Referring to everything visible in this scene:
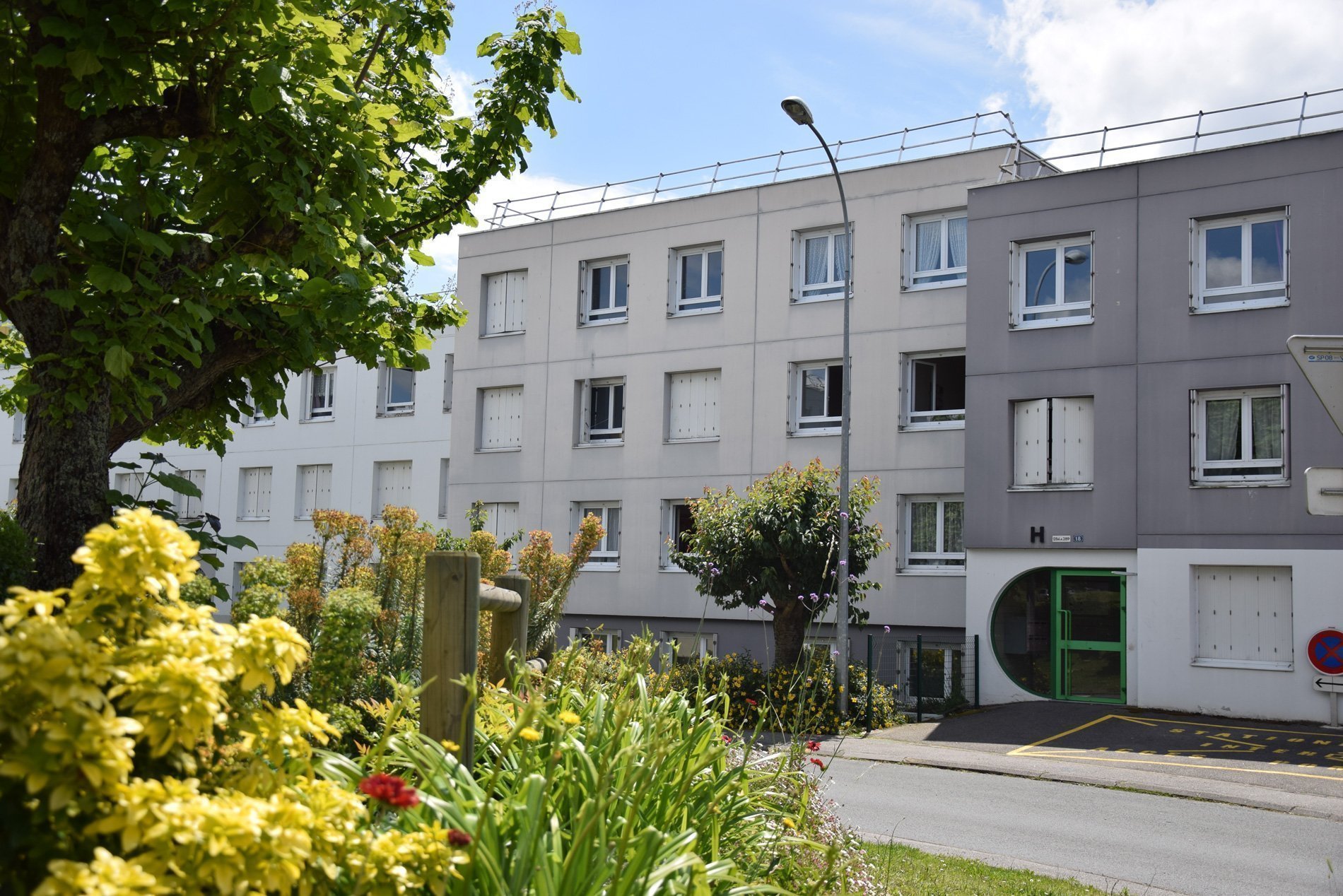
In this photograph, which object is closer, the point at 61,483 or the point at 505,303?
the point at 61,483

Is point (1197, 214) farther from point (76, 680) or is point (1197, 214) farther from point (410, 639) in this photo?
point (76, 680)

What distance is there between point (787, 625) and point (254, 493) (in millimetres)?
24064

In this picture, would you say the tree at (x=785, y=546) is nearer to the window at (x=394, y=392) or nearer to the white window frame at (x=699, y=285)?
the white window frame at (x=699, y=285)

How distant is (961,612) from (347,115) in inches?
809

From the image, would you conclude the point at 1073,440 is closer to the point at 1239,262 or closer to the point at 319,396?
the point at 1239,262

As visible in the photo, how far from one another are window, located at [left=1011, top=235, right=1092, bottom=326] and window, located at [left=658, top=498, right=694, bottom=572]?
349 inches

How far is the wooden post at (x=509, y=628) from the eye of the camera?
6434 mm

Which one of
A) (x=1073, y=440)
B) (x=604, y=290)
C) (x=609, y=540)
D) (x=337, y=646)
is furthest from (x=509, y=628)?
(x=604, y=290)

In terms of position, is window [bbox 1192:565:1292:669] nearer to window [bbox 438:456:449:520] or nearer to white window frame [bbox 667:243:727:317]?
white window frame [bbox 667:243:727:317]

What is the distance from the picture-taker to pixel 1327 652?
19453mm

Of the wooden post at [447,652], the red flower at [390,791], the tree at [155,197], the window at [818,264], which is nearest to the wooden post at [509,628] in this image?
the tree at [155,197]

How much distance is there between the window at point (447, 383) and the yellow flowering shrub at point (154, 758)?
32844mm

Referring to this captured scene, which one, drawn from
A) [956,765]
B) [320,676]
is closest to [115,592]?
[320,676]

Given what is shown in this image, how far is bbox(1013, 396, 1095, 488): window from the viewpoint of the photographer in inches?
888
